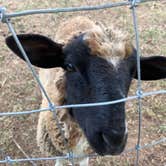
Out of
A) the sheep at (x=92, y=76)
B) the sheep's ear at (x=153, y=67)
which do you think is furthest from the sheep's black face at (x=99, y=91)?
the sheep's ear at (x=153, y=67)

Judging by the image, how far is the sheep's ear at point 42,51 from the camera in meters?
2.75

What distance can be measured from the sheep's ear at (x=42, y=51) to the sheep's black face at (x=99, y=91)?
0.09 metres

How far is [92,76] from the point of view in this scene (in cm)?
268

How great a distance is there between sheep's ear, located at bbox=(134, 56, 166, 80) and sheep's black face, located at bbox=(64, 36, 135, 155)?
26 cm

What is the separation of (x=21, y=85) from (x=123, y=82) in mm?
2621

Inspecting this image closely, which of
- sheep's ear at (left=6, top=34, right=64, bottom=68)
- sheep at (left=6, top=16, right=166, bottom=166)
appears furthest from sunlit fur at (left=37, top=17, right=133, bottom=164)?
sheep's ear at (left=6, top=34, right=64, bottom=68)

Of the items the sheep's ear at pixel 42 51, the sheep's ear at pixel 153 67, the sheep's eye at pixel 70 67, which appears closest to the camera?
the sheep's ear at pixel 42 51

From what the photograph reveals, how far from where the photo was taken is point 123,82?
2.68 m

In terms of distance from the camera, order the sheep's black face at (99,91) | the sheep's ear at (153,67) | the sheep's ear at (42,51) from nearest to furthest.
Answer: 1. the sheep's black face at (99,91)
2. the sheep's ear at (42,51)
3. the sheep's ear at (153,67)

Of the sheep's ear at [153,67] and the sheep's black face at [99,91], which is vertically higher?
the sheep's black face at [99,91]

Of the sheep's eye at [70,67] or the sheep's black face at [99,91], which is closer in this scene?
the sheep's black face at [99,91]

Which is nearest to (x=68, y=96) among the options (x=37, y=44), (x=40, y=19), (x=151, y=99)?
(x=37, y=44)

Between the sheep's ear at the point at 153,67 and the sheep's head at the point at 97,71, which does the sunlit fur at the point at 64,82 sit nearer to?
the sheep's head at the point at 97,71

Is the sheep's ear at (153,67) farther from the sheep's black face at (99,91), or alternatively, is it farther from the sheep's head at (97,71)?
the sheep's black face at (99,91)
